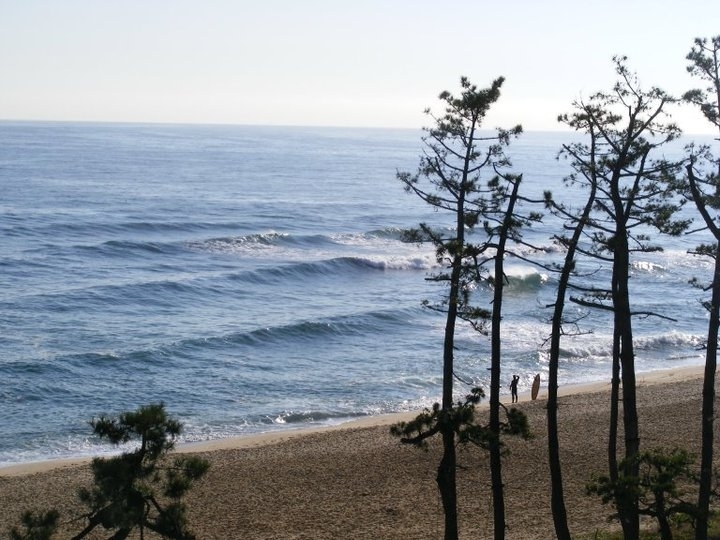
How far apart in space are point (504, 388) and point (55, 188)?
2501 inches

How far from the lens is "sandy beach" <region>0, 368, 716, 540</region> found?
19734 mm

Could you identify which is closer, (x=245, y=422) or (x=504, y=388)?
(x=245, y=422)

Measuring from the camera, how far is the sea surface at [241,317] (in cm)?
3152

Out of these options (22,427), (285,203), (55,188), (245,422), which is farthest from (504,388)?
(55,188)

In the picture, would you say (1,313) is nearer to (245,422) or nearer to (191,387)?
(191,387)

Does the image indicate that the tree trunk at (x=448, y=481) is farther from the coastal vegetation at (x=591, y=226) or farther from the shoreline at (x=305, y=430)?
the shoreline at (x=305, y=430)

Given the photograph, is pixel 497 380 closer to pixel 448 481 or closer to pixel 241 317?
pixel 448 481

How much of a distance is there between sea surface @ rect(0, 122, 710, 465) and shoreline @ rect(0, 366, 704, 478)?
2.16 feet

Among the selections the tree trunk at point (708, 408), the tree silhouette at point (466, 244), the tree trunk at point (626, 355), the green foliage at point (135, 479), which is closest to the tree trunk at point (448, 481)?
the tree silhouette at point (466, 244)

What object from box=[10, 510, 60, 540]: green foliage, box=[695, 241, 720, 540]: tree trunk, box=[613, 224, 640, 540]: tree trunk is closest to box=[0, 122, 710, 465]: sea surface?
box=[613, 224, 640, 540]: tree trunk

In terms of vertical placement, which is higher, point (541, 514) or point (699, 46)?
point (699, 46)

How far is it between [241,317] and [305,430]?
51.2 ft

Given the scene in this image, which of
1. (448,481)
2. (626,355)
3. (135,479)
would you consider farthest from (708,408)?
(135,479)

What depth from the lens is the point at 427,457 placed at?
24.7 meters
